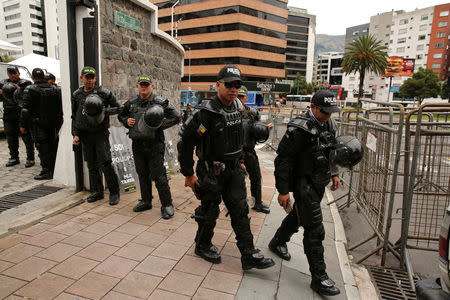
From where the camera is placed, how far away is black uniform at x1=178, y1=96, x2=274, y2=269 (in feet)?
9.44

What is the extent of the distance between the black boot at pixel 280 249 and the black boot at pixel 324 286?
571mm

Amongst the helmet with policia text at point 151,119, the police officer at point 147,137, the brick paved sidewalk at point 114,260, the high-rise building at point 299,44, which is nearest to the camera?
the brick paved sidewalk at point 114,260

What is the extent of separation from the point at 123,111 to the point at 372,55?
1711 inches

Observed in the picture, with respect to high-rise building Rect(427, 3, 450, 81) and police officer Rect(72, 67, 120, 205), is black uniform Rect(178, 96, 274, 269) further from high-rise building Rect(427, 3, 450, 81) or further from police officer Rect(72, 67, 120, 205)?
high-rise building Rect(427, 3, 450, 81)

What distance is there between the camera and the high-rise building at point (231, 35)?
62.1 meters

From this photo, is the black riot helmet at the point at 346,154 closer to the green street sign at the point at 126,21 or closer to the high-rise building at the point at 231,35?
the green street sign at the point at 126,21

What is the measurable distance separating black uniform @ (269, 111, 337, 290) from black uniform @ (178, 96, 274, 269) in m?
0.45

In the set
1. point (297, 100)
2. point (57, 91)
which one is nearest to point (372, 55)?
point (297, 100)

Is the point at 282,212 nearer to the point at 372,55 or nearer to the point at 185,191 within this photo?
the point at 185,191

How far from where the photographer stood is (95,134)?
4523 mm

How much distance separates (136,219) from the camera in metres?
4.22

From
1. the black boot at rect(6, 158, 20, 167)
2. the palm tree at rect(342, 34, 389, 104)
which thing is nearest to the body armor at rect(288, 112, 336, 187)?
the black boot at rect(6, 158, 20, 167)

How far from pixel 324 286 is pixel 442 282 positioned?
3.81 feet

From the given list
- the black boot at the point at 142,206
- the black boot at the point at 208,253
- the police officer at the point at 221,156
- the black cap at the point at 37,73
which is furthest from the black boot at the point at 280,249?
the black cap at the point at 37,73
